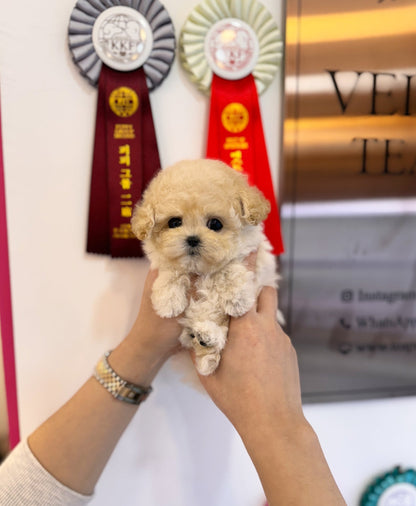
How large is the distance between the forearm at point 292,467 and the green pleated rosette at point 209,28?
0.86 m

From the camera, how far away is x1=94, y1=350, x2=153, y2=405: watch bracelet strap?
0.94 meters

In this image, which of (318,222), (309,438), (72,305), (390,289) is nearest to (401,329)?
(390,289)

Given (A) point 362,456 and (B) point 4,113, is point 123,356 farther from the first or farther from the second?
(A) point 362,456

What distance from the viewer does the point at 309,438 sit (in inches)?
28.8

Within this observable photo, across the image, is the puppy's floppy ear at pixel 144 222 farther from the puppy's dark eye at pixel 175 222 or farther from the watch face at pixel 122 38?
the watch face at pixel 122 38

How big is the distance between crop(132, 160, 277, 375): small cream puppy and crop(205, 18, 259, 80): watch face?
0.35m

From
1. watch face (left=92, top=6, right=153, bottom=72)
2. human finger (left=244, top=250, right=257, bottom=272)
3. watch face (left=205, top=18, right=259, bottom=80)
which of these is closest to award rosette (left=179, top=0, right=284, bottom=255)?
watch face (left=205, top=18, right=259, bottom=80)

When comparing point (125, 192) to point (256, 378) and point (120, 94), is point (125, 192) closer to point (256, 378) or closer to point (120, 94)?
point (120, 94)

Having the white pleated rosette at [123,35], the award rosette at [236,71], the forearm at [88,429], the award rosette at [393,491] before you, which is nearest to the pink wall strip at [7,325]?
the forearm at [88,429]

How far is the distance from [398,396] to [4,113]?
1.45 meters

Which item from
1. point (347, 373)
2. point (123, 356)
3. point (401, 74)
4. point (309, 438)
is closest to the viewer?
point (309, 438)

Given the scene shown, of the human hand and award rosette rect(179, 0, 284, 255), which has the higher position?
award rosette rect(179, 0, 284, 255)

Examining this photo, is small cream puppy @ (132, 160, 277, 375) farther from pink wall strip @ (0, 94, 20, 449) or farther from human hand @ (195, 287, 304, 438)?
pink wall strip @ (0, 94, 20, 449)

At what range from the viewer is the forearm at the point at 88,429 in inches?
35.6
